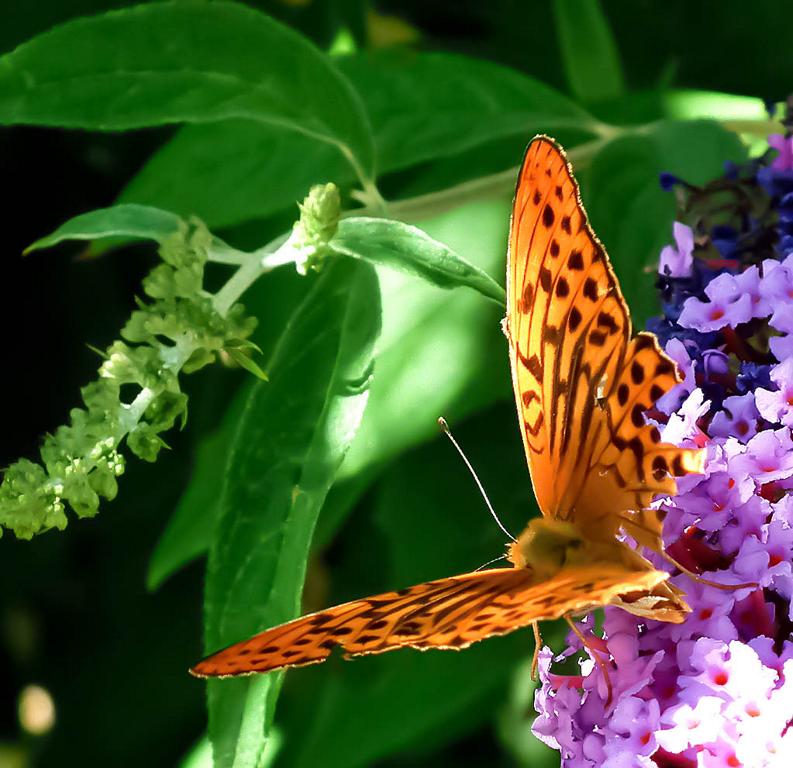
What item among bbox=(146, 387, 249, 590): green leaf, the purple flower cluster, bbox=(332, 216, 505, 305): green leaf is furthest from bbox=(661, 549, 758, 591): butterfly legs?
bbox=(146, 387, 249, 590): green leaf

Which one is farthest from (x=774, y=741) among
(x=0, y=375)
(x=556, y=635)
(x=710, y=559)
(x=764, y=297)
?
(x=0, y=375)

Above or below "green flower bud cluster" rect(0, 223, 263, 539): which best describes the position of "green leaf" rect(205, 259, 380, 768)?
below

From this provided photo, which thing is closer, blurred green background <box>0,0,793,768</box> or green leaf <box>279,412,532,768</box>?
blurred green background <box>0,0,793,768</box>

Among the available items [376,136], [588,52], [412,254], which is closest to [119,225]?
[412,254]

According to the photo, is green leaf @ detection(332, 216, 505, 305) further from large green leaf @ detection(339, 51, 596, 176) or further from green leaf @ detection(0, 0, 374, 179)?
large green leaf @ detection(339, 51, 596, 176)

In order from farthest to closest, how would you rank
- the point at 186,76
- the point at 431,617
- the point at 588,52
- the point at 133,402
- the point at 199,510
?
the point at 588,52 < the point at 199,510 < the point at 186,76 < the point at 133,402 < the point at 431,617

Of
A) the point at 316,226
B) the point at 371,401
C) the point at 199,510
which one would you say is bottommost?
the point at 199,510

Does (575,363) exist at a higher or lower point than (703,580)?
higher

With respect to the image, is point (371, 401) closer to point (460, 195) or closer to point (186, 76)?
point (460, 195)
